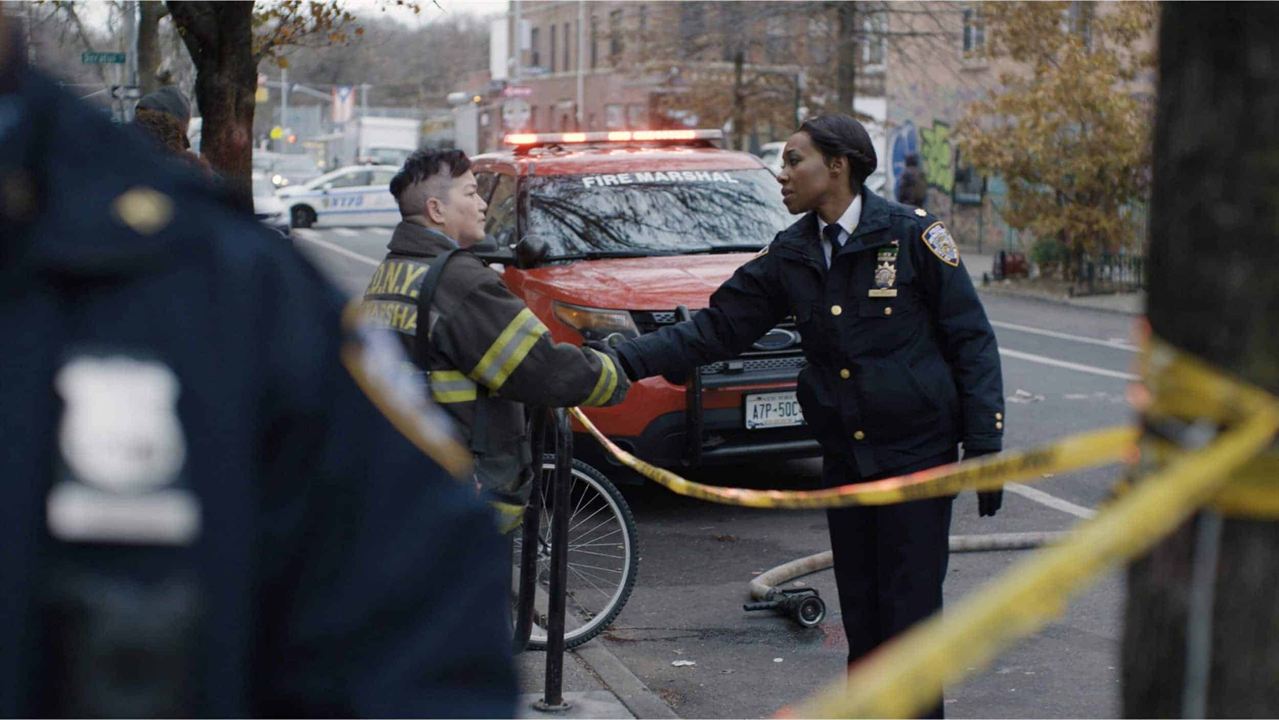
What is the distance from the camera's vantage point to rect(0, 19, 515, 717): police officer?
3.69ft

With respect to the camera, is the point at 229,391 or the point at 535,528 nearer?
the point at 229,391

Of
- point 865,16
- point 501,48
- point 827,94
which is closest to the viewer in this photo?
point 865,16

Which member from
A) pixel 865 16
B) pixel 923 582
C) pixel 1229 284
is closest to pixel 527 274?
pixel 923 582

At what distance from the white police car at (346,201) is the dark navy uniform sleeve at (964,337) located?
1568 inches

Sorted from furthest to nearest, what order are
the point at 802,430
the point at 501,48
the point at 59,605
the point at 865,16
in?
the point at 501,48 < the point at 865,16 < the point at 802,430 < the point at 59,605

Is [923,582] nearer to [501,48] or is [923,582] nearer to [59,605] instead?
[59,605]

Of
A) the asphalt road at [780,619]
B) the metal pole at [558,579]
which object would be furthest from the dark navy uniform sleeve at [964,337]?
the metal pole at [558,579]

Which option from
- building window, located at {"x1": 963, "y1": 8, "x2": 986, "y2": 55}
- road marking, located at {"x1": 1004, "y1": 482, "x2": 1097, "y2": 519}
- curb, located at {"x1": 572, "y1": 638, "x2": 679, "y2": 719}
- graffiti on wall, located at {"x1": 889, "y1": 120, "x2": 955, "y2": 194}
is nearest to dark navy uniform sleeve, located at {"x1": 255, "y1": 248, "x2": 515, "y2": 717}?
curb, located at {"x1": 572, "y1": 638, "x2": 679, "y2": 719}

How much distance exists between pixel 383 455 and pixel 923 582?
351 centimetres

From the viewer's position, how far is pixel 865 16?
94.8ft

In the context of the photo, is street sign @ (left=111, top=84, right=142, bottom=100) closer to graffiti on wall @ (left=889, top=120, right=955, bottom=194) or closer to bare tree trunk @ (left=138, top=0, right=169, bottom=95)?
bare tree trunk @ (left=138, top=0, right=169, bottom=95)

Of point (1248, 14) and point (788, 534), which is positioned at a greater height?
point (1248, 14)

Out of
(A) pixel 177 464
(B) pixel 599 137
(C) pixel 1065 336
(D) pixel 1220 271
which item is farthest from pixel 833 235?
(C) pixel 1065 336

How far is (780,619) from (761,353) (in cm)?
191
